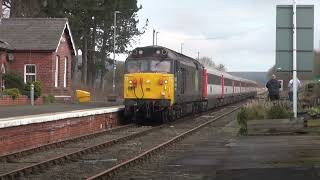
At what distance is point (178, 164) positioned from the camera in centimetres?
1307

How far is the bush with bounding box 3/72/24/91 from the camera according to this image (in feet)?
118

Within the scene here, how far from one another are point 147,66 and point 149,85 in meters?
0.90

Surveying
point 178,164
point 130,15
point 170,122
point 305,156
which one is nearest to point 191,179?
point 178,164

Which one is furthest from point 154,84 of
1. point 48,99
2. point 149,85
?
point 48,99

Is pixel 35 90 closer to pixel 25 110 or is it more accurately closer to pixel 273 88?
pixel 25 110

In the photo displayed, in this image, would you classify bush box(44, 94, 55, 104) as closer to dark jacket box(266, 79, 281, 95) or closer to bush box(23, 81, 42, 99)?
bush box(23, 81, 42, 99)

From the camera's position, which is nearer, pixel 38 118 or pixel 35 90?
pixel 38 118

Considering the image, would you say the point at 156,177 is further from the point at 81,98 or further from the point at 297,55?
the point at 81,98

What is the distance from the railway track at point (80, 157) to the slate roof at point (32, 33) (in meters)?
20.1

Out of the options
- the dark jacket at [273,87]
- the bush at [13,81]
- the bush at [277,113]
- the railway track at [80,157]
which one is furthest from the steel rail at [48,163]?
the bush at [13,81]

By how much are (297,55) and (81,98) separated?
87.9 ft

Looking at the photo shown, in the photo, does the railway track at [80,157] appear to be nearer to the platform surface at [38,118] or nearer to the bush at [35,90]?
the platform surface at [38,118]

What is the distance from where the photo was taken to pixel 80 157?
1474 centimetres

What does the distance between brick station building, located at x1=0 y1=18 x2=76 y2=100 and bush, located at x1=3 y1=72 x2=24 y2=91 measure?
5.66 ft
